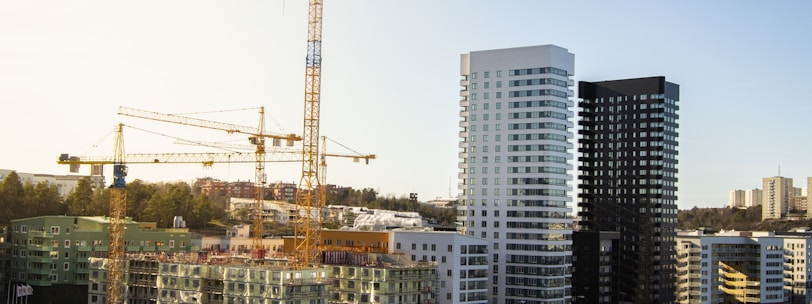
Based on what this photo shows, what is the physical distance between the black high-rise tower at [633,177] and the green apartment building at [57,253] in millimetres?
75379

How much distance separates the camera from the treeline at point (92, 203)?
14712 centimetres

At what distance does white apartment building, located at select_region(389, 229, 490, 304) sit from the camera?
345ft

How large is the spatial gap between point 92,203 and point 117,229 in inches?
2047

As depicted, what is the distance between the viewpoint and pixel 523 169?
398ft

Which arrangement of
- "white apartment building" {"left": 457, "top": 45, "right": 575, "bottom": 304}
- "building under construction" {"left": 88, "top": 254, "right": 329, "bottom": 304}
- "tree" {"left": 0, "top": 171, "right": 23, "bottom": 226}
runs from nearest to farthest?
"building under construction" {"left": 88, "top": 254, "right": 329, "bottom": 304}, "white apartment building" {"left": 457, "top": 45, "right": 575, "bottom": 304}, "tree" {"left": 0, "top": 171, "right": 23, "bottom": 226}

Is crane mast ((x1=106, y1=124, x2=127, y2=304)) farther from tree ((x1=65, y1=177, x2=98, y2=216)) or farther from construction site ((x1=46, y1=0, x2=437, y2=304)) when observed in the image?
tree ((x1=65, y1=177, x2=98, y2=216))

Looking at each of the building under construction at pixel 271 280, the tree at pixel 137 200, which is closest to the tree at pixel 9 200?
the tree at pixel 137 200

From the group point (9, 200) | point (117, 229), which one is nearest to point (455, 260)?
point (117, 229)

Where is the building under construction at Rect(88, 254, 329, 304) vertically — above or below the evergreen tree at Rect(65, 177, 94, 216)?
below

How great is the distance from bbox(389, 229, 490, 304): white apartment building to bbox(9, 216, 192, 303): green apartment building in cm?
4055

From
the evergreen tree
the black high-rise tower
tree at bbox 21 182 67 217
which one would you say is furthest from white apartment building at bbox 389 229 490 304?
the evergreen tree

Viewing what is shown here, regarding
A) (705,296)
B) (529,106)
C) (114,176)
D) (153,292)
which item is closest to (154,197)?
(114,176)

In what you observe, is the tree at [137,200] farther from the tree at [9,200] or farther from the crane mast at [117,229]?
the crane mast at [117,229]

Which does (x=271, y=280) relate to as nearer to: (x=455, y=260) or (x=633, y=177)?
(x=455, y=260)
